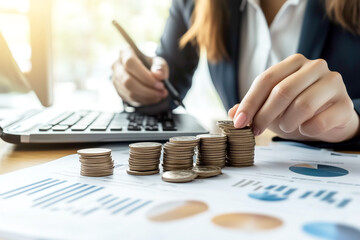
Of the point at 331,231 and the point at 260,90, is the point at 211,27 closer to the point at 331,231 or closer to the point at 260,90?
the point at 260,90

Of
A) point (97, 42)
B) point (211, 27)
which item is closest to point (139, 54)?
point (211, 27)

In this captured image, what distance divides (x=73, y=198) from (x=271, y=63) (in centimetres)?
91

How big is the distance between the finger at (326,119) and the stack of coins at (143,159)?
9.6 inches

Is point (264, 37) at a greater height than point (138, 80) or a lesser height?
greater

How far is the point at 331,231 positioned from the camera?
283 millimetres

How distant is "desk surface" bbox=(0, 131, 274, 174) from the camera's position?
54cm

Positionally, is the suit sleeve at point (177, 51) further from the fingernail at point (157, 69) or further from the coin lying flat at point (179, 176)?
the coin lying flat at point (179, 176)

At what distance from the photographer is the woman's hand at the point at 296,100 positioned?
0.52 metres

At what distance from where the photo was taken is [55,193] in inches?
15.2

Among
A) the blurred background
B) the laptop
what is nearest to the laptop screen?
the laptop

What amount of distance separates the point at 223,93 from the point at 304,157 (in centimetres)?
69

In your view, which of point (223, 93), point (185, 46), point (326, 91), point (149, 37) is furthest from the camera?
point (149, 37)

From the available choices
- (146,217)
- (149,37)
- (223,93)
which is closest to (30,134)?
(146,217)

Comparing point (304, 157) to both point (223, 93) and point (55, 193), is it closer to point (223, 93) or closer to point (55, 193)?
point (55, 193)
